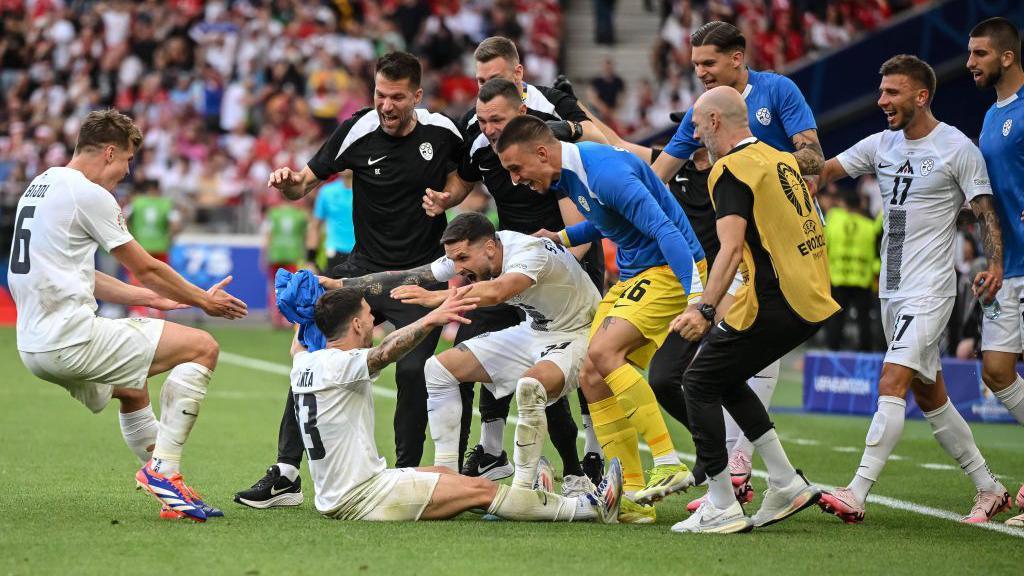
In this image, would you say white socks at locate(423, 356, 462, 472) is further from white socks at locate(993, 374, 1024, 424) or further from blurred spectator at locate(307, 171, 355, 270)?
blurred spectator at locate(307, 171, 355, 270)

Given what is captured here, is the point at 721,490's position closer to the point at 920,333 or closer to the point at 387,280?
the point at 920,333

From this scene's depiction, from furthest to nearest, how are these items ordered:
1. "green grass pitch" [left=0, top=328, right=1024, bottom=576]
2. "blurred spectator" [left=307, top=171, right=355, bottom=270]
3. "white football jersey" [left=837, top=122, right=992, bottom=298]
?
"blurred spectator" [left=307, top=171, right=355, bottom=270] → "white football jersey" [left=837, top=122, right=992, bottom=298] → "green grass pitch" [left=0, top=328, right=1024, bottom=576]

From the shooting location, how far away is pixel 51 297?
6926mm

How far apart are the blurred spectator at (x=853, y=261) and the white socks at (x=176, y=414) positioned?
12009 millimetres

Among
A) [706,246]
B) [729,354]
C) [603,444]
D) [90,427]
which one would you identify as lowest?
[90,427]

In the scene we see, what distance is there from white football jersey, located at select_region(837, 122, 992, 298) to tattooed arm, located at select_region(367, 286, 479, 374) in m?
2.46

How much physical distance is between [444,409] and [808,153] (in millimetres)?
2498

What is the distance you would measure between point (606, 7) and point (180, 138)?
9.29 metres

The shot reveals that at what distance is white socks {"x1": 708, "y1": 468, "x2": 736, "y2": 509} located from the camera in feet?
22.7

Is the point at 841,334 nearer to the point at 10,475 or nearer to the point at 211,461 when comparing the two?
the point at 211,461

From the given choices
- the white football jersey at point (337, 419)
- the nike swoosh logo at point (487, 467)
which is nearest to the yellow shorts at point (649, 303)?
the white football jersey at point (337, 419)

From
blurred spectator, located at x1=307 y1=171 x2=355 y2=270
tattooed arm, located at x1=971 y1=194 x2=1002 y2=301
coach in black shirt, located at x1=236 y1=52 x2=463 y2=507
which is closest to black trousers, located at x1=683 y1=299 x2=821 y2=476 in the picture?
tattooed arm, located at x1=971 y1=194 x2=1002 y2=301

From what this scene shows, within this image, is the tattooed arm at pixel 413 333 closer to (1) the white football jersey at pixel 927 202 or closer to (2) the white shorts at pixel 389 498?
(2) the white shorts at pixel 389 498

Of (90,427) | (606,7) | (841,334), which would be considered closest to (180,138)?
(606,7)
